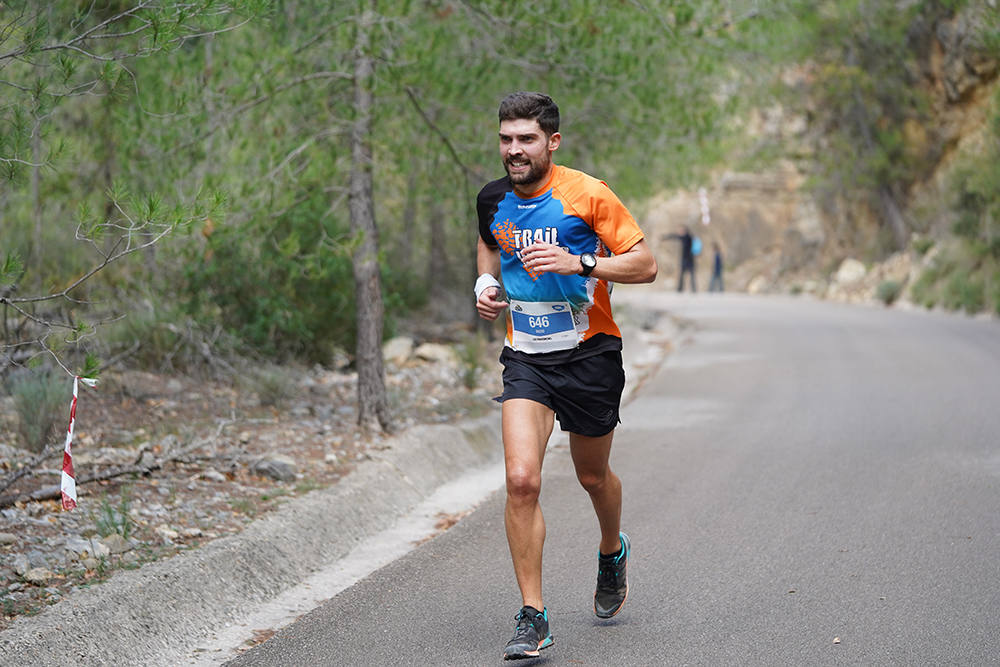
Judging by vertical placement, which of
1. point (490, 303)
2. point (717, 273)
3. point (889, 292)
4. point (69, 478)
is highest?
point (490, 303)

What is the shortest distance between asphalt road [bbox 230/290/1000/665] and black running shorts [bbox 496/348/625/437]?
0.89 m

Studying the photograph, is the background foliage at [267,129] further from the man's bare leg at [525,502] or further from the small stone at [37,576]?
the man's bare leg at [525,502]

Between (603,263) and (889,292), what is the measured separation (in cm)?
2644

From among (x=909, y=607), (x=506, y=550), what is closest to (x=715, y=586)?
(x=909, y=607)

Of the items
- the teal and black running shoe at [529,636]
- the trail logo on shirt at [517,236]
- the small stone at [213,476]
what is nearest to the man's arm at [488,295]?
the trail logo on shirt at [517,236]

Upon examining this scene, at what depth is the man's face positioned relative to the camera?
4691 millimetres

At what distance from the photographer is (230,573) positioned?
18.5 ft

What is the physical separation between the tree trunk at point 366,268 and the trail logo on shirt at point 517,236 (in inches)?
155

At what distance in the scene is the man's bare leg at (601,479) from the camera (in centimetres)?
502

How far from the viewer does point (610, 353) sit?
5.01 meters

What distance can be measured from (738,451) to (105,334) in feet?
18.6

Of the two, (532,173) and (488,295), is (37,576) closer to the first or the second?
(488,295)

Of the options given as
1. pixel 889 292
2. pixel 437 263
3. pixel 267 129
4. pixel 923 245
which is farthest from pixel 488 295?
pixel 923 245

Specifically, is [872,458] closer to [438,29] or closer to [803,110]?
[438,29]
